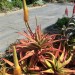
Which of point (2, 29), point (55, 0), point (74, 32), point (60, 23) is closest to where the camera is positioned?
point (74, 32)

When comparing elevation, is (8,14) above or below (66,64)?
below

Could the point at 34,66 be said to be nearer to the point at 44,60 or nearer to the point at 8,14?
the point at 44,60

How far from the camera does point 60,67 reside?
3615 mm

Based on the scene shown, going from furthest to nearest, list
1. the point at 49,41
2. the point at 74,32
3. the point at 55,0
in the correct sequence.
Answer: the point at 55,0 → the point at 74,32 → the point at 49,41

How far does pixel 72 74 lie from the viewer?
3668mm

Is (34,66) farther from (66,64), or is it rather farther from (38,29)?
(38,29)

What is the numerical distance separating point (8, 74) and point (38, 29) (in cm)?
99

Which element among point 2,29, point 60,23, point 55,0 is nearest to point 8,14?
point 2,29

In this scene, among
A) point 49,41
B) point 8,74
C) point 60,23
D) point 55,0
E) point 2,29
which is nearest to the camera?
point 8,74

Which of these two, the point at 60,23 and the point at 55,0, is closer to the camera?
the point at 60,23

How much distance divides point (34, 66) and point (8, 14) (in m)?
18.1

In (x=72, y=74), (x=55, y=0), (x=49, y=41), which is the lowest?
(x=55, y=0)

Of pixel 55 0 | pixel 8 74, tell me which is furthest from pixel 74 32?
pixel 55 0

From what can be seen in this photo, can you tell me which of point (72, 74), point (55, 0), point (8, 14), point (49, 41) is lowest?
point (55, 0)
